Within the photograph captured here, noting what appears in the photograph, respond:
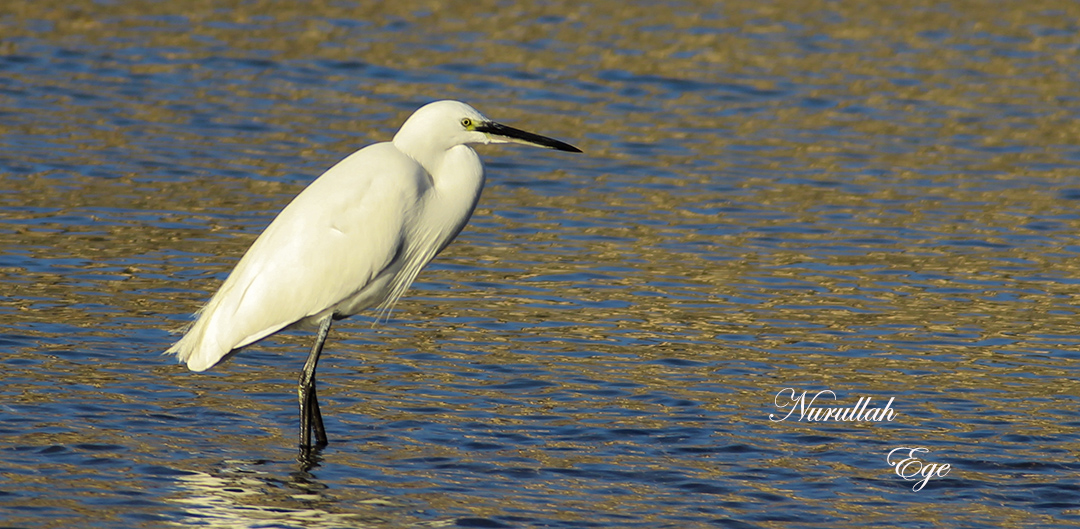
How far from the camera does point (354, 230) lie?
6.66 metres

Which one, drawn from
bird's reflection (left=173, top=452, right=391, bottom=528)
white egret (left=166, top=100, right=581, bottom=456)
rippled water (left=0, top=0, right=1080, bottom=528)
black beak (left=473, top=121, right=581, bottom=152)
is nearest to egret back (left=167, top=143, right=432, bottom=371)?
white egret (left=166, top=100, right=581, bottom=456)

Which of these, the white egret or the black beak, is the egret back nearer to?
the white egret

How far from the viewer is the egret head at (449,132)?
21.9ft

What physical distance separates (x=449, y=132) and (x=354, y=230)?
2.01ft

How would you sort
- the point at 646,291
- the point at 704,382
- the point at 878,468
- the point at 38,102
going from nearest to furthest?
the point at 878,468
the point at 704,382
the point at 646,291
the point at 38,102

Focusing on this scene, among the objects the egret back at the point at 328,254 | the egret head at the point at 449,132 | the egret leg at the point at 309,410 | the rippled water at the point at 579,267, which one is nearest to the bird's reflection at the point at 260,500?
the rippled water at the point at 579,267

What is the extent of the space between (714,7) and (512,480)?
1222 centimetres

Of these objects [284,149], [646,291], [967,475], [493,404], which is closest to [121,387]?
[493,404]

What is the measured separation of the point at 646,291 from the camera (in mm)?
9180

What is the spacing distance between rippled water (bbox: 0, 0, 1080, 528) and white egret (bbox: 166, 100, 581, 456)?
1.62 feet

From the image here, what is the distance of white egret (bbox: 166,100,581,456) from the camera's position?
6.65 meters

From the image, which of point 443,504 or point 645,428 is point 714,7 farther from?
point 443,504

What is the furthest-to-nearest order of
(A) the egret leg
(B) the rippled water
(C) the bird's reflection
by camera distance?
(A) the egret leg < (B) the rippled water < (C) the bird's reflection

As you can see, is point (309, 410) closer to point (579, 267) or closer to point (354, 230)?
point (354, 230)
